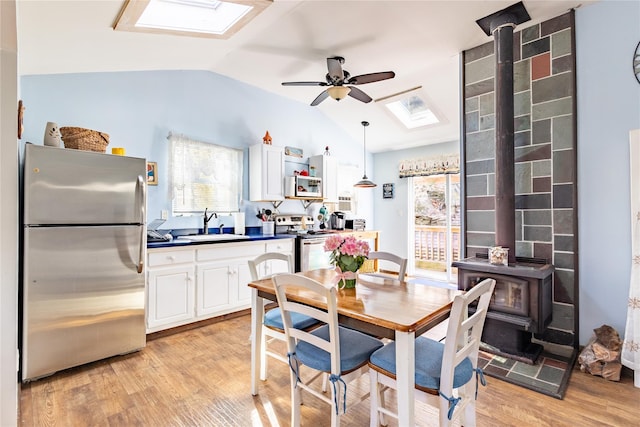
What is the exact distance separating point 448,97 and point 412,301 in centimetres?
365

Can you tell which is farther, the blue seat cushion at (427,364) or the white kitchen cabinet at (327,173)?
the white kitchen cabinet at (327,173)

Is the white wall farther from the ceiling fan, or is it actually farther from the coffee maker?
the coffee maker

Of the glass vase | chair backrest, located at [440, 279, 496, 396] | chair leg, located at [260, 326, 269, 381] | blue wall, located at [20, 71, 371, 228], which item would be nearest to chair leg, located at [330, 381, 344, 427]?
chair backrest, located at [440, 279, 496, 396]

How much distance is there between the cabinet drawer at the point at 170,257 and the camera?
2969 mm

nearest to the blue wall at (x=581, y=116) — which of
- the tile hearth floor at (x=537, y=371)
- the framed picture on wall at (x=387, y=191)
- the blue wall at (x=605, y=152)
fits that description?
the blue wall at (x=605, y=152)

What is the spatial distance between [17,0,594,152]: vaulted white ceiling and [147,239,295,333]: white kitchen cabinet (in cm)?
175

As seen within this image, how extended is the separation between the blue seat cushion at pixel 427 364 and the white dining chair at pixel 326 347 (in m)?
0.12

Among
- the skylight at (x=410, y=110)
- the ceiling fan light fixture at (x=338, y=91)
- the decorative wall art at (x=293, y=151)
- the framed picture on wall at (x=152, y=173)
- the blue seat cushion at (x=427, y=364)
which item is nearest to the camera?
the blue seat cushion at (x=427, y=364)

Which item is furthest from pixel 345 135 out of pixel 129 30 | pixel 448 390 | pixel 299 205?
pixel 448 390

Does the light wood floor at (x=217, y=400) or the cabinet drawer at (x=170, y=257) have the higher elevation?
the cabinet drawer at (x=170, y=257)

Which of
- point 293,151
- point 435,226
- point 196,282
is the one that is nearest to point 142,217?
point 196,282

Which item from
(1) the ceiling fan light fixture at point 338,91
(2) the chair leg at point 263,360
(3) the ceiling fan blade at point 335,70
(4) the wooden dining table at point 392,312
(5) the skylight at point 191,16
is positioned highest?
(5) the skylight at point 191,16

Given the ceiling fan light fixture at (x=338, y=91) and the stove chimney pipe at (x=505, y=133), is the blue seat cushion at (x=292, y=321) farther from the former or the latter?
the ceiling fan light fixture at (x=338, y=91)

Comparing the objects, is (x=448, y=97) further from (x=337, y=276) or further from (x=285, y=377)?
(x=285, y=377)
